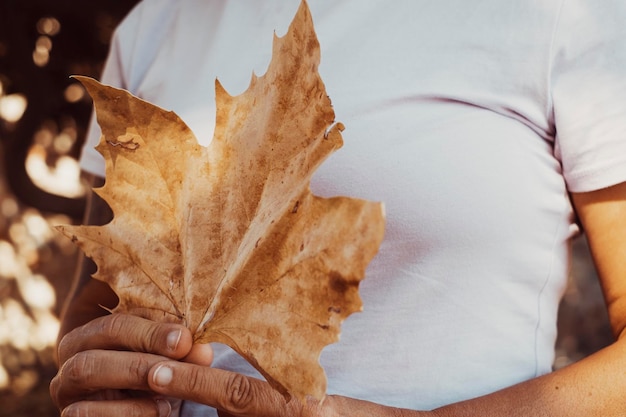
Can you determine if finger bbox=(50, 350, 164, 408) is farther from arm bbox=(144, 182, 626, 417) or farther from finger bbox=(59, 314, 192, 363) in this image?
arm bbox=(144, 182, 626, 417)

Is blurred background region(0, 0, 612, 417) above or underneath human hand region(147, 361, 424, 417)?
above

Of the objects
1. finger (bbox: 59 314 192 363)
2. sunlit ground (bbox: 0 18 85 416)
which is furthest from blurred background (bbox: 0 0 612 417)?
finger (bbox: 59 314 192 363)

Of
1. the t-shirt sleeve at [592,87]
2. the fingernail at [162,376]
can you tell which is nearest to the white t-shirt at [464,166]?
the t-shirt sleeve at [592,87]

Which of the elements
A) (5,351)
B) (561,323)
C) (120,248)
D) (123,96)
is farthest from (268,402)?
(5,351)

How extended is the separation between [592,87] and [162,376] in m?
0.66

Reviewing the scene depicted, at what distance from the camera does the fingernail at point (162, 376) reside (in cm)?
87

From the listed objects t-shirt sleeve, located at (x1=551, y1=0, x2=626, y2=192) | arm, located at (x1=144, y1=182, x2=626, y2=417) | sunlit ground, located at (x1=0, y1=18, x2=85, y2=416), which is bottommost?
arm, located at (x1=144, y1=182, x2=626, y2=417)

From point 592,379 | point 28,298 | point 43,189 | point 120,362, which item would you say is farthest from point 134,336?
point 28,298

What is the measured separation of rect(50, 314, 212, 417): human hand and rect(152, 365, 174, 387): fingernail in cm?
2

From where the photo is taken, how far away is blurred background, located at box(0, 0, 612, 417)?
3111mm

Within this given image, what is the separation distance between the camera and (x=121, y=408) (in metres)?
0.94

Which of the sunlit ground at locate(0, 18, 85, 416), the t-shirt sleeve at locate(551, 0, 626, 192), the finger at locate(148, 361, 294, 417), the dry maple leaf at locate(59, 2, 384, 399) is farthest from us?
the sunlit ground at locate(0, 18, 85, 416)

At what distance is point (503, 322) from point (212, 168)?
19.2 inches

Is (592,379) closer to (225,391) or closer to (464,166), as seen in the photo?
(464,166)
